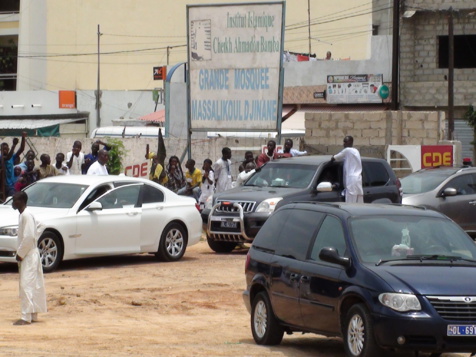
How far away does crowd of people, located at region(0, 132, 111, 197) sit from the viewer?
20328 mm

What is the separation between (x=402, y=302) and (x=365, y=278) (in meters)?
0.49

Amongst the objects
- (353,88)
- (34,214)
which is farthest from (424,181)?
(353,88)

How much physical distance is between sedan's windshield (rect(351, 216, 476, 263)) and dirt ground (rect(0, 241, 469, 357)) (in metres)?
1.19

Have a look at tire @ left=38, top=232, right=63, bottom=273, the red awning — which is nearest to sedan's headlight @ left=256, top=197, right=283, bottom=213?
tire @ left=38, top=232, right=63, bottom=273

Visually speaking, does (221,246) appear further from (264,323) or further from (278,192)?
(264,323)

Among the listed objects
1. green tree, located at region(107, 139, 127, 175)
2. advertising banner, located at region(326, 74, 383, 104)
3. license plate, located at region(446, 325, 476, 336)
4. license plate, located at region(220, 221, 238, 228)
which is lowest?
license plate, located at region(446, 325, 476, 336)

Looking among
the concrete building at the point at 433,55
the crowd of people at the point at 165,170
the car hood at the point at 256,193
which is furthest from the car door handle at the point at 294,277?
the concrete building at the point at 433,55

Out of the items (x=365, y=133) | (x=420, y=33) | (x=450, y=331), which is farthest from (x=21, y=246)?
(x=420, y=33)

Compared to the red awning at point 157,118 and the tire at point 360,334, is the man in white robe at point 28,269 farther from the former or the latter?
the red awning at point 157,118

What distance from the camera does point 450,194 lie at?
21062 millimetres

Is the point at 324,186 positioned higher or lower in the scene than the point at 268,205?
higher

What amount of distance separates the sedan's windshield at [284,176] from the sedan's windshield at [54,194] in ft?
12.6

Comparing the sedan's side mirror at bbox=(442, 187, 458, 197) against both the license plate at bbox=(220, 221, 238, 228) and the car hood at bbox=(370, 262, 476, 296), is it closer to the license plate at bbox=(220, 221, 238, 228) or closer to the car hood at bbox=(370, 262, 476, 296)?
the license plate at bbox=(220, 221, 238, 228)

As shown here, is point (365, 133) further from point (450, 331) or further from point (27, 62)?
point (27, 62)
